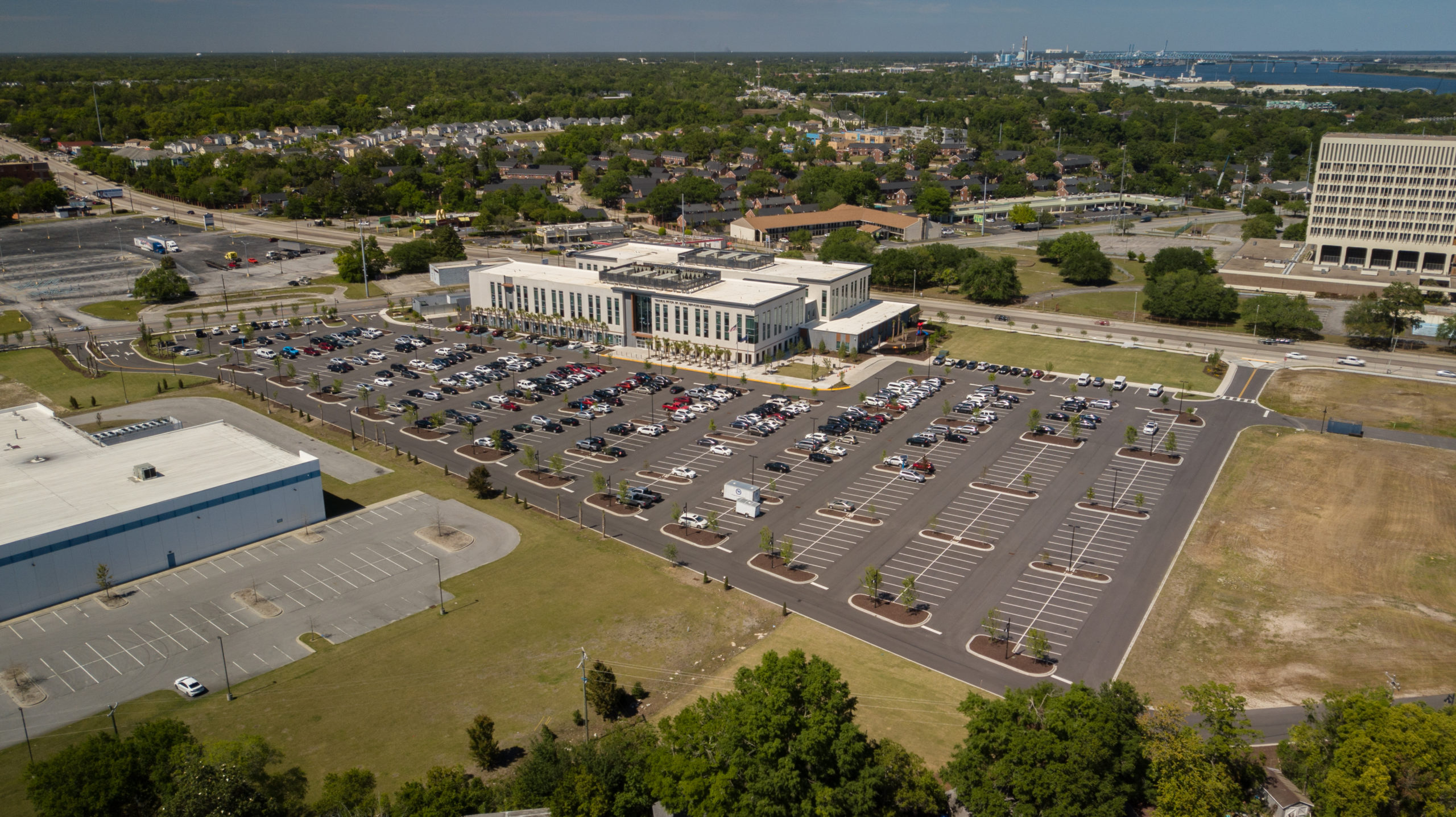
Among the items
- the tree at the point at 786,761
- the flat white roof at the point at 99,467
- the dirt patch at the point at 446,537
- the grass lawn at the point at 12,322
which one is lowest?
the dirt patch at the point at 446,537

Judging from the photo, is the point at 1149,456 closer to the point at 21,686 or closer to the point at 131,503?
the point at 131,503

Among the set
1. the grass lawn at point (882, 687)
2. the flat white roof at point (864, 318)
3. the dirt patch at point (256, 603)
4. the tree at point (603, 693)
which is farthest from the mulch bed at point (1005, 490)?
the dirt patch at point (256, 603)

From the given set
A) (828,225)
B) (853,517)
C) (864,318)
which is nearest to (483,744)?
(853,517)

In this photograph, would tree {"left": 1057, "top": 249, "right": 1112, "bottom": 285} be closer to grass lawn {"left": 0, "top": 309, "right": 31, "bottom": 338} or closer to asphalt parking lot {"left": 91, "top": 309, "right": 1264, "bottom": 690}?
asphalt parking lot {"left": 91, "top": 309, "right": 1264, "bottom": 690}

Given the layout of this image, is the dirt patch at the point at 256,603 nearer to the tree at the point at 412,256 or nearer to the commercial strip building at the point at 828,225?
the tree at the point at 412,256

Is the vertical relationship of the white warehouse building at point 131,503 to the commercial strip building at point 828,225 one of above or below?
below

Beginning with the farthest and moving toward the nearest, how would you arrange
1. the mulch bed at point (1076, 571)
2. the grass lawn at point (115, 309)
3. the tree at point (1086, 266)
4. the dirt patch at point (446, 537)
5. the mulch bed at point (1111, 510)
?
1. the tree at point (1086, 266)
2. the grass lawn at point (115, 309)
3. the mulch bed at point (1111, 510)
4. the dirt patch at point (446, 537)
5. the mulch bed at point (1076, 571)

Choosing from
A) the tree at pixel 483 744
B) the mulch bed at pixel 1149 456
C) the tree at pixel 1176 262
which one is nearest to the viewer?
the tree at pixel 483 744

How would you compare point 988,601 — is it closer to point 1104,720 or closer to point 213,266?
point 1104,720
